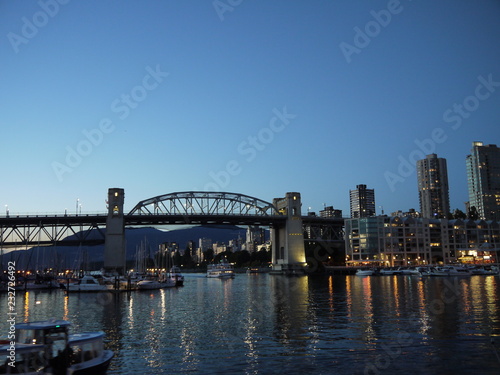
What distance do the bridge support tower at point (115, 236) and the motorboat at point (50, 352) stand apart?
97.7 m

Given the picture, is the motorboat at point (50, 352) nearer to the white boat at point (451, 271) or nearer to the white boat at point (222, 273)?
the white boat at point (451, 271)

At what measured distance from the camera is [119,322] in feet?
124

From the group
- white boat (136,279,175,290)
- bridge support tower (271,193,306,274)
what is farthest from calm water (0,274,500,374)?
bridge support tower (271,193,306,274)

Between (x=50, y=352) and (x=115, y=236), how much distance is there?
105408 mm

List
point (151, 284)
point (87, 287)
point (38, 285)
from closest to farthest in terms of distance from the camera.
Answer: point (87, 287) → point (151, 284) → point (38, 285)

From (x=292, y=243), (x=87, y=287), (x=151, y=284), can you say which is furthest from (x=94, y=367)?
(x=292, y=243)

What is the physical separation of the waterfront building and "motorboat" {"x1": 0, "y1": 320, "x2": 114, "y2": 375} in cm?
14100

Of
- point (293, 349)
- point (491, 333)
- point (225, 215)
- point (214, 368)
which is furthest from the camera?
point (225, 215)

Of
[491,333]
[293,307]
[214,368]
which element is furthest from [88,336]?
[293,307]

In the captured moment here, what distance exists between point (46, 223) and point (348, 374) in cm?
11578

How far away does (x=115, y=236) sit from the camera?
397ft

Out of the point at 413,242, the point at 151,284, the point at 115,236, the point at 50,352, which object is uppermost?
the point at 115,236

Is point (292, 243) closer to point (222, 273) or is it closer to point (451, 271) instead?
point (222, 273)

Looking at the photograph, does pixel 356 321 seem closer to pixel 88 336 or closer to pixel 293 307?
pixel 293 307
